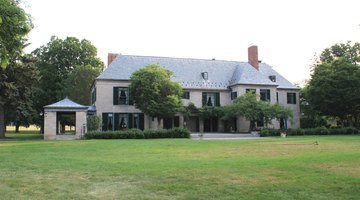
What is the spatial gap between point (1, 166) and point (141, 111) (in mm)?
28878

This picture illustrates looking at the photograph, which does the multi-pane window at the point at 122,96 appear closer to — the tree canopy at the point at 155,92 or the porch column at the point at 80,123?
the tree canopy at the point at 155,92

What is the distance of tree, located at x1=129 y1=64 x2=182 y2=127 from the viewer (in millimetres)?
36875

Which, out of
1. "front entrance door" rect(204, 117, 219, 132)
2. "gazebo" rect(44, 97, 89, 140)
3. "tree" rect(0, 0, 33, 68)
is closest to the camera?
"tree" rect(0, 0, 33, 68)

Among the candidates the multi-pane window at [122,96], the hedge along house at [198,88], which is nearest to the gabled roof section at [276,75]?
the hedge along house at [198,88]

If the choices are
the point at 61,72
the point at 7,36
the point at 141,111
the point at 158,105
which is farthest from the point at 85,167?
the point at 61,72

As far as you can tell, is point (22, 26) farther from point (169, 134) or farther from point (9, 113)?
point (9, 113)

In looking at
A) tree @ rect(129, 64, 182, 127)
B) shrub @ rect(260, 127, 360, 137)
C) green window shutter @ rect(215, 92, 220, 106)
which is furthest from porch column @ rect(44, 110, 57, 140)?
shrub @ rect(260, 127, 360, 137)

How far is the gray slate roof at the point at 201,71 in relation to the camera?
142 feet

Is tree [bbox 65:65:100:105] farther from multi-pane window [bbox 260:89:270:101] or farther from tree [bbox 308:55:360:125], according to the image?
tree [bbox 308:55:360:125]

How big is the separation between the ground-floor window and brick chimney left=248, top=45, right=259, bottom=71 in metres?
15.6

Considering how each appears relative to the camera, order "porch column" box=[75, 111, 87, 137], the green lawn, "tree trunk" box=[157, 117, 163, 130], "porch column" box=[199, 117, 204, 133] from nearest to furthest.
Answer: the green lawn
"porch column" box=[75, 111, 87, 137]
"tree trunk" box=[157, 117, 163, 130]
"porch column" box=[199, 117, 204, 133]

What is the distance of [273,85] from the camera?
45125mm

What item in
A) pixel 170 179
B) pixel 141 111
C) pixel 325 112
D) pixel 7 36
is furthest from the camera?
pixel 325 112

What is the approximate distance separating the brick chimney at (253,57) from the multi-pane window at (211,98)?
6552 millimetres
